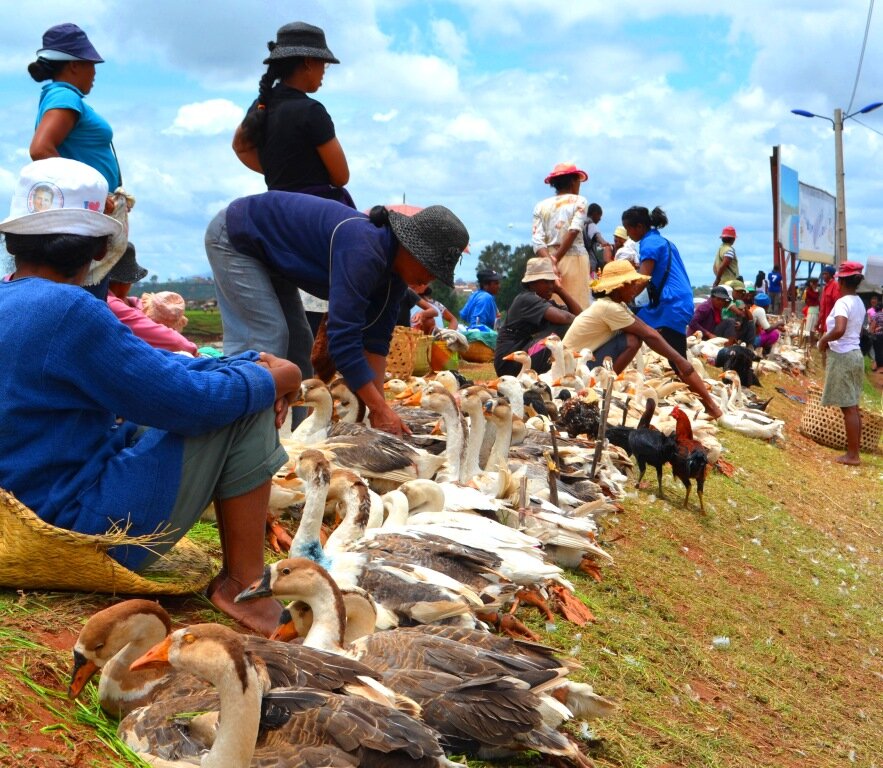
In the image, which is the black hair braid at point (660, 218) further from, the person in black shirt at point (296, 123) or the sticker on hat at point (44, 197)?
the sticker on hat at point (44, 197)

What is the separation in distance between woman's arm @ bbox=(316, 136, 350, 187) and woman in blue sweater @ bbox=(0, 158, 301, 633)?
272cm

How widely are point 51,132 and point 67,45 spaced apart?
660mm

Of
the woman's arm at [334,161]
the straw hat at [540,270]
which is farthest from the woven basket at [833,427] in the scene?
the woman's arm at [334,161]

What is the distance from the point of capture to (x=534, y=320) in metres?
10.9

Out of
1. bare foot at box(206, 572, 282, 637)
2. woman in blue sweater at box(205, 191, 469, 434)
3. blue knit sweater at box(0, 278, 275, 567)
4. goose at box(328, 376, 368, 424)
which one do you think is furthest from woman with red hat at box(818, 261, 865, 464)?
blue knit sweater at box(0, 278, 275, 567)

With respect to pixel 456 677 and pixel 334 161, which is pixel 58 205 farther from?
pixel 334 161

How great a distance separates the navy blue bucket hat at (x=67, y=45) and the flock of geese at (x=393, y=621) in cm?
227

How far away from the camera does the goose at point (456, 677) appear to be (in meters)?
3.25

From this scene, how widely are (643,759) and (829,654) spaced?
2.74 m

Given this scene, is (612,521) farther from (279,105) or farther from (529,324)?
(529,324)

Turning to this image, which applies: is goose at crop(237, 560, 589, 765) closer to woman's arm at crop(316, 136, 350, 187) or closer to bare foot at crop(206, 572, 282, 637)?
bare foot at crop(206, 572, 282, 637)

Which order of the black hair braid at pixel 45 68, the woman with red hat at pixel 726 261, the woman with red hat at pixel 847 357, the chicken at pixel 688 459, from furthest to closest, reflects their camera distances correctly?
the woman with red hat at pixel 726 261 < the woman with red hat at pixel 847 357 < the chicken at pixel 688 459 < the black hair braid at pixel 45 68

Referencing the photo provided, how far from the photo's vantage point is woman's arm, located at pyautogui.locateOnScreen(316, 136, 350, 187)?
5.99 meters

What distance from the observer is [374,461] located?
5.81m
